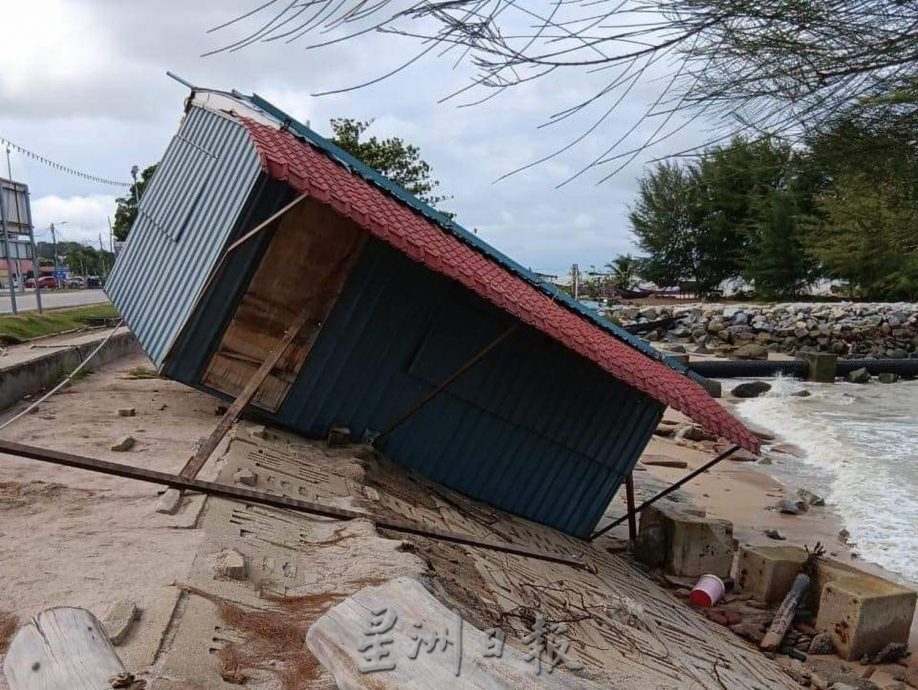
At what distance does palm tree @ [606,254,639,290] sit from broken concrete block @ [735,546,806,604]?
51.6 meters

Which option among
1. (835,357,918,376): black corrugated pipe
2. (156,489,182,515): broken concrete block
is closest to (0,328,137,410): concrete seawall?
(156,489,182,515): broken concrete block

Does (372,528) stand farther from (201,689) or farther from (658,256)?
(658,256)

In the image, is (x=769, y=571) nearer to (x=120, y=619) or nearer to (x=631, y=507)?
(x=631, y=507)

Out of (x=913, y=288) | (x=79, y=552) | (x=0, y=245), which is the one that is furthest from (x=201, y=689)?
(x=913, y=288)

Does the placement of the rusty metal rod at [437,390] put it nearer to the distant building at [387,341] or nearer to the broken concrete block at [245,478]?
the distant building at [387,341]

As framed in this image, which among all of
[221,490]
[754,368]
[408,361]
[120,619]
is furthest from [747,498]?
[754,368]

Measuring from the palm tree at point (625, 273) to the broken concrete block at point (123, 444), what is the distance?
Result: 54058 millimetres

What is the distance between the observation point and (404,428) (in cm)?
845

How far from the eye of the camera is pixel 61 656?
2.50 meters

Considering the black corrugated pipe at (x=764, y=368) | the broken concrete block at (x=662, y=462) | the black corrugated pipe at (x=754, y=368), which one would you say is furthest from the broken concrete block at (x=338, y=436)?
the black corrugated pipe at (x=754, y=368)

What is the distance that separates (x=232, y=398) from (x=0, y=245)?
9427 millimetres

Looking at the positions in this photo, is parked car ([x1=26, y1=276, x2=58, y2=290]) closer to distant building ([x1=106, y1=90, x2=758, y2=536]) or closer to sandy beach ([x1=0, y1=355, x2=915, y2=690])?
sandy beach ([x1=0, y1=355, x2=915, y2=690])

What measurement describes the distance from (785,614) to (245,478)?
208 inches

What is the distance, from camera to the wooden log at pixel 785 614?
706 centimetres
